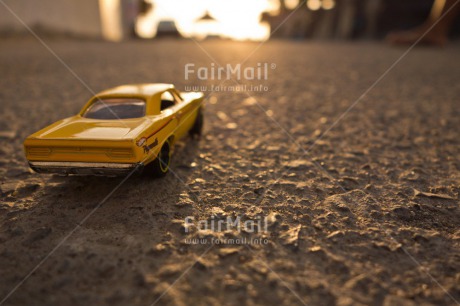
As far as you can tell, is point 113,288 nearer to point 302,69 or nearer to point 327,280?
point 327,280

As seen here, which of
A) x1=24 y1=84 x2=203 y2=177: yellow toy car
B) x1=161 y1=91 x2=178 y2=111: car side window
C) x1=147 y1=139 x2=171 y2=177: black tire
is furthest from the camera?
x1=161 y1=91 x2=178 y2=111: car side window

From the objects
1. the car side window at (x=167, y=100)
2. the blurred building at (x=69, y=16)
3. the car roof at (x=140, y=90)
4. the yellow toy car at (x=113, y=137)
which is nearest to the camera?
the yellow toy car at (x=113, y=137)

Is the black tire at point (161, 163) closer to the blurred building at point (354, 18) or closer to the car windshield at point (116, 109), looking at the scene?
the car windshield at point (116, 109)

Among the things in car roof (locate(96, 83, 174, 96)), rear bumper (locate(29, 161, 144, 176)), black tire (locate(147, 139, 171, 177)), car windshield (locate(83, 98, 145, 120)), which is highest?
car roof (locate(96, 83, 174, 96))

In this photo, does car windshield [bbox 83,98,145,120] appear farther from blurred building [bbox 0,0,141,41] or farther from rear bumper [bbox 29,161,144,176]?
blurred building [bbox 0,0,141,41]

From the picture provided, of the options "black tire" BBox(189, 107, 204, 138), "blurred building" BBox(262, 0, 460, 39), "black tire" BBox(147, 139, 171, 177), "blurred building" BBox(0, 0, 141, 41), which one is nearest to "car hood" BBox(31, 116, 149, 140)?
"black tire" BBox(147, 139, 171, 177)

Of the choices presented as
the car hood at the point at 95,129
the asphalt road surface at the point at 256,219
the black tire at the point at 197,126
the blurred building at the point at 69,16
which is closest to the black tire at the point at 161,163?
the asphalt road surface at the point at 256,219
